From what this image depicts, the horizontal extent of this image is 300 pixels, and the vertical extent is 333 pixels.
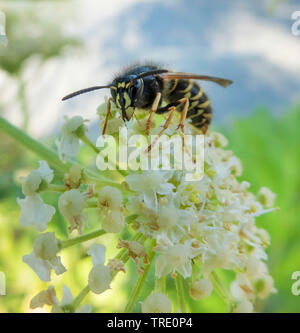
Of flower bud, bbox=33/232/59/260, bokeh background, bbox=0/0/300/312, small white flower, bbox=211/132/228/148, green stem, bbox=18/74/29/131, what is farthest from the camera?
green stem, bbox=18/74/29/131

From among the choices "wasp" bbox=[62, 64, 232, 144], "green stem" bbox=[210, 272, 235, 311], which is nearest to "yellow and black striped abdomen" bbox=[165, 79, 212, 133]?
"wasp" bbox=[62, 64, 232, 144]

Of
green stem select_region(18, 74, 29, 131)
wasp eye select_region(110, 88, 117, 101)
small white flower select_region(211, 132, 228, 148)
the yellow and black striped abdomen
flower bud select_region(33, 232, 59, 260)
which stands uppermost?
green stem select_region(18, 74, 29, 131)

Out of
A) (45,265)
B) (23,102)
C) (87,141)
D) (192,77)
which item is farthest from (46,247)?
(23,102)

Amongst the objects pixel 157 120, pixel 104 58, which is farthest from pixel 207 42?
pixel 157 120

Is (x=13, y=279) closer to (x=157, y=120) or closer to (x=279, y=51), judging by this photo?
(x=157, y=120)

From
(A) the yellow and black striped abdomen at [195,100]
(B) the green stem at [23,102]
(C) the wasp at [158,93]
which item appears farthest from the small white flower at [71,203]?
(B) the green stem at [23,102]

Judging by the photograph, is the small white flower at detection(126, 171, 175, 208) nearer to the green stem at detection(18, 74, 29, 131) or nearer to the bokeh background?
the bokeh background

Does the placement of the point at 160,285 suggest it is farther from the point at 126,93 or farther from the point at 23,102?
the point at 23,102
